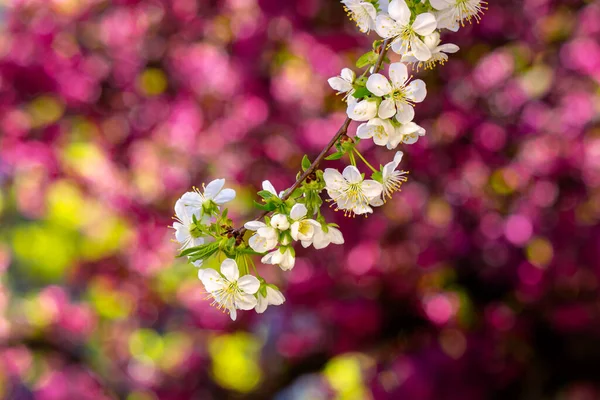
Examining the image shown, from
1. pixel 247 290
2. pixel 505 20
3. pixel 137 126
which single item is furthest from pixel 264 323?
pixel 247 290

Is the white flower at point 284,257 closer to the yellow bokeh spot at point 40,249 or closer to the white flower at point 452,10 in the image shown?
the white flower at point 452,10

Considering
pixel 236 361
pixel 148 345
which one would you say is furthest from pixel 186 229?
pixel 236 361

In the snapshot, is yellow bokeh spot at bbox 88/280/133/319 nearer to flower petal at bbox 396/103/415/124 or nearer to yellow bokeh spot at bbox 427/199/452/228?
yellow bokeh spot at bbox 427/199/452/228

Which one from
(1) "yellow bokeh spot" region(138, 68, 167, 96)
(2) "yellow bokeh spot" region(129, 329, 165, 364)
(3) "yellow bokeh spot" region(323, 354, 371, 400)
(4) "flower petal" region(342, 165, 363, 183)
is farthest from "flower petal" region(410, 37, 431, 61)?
(3) "yellow bokeh spot" region(323, 354, 371, 400)

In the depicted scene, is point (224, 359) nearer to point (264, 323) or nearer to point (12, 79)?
point (264, 323)

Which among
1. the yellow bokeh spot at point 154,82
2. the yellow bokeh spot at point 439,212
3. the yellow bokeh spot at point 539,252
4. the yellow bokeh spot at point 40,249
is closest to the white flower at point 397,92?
the yellow bokeh spot at point 439,212
